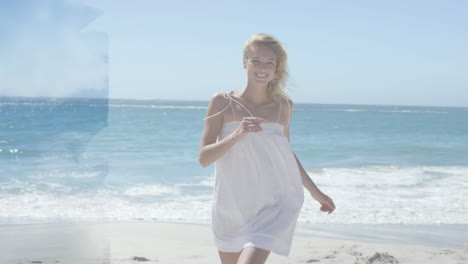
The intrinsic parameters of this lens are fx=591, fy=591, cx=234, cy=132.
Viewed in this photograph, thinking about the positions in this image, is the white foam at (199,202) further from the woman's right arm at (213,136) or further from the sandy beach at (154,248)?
the woman's right arm at (213,136)

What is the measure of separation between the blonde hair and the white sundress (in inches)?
7.2

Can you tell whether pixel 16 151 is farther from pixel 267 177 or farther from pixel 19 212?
pixel 267 177

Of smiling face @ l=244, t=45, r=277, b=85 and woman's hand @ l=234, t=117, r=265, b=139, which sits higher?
smiling face @ l=244, t=45, r=277, b=85

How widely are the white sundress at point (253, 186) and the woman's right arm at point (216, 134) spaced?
1.7 inches

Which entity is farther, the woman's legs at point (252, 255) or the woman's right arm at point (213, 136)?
the woman's right arm at point (213, 136)

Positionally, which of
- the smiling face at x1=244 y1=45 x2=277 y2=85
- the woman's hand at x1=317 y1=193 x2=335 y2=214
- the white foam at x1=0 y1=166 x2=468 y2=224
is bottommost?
the white foam at x1=0 y1=166 x2=468 y2=224

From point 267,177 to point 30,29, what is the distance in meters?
3.25

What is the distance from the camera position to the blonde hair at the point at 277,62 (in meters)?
3.00

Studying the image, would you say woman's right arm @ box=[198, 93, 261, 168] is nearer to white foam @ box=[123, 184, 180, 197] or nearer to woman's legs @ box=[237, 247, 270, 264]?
woman's legs @ box=[237, 247, 270, 264]

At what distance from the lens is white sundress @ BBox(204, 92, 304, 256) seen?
2939 millimetres

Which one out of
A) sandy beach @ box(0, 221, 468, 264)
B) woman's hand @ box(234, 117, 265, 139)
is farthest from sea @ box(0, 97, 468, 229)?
woman's hand @ box(234, 117, 265, 139)

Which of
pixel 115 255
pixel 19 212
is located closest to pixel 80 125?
pixel 19 212

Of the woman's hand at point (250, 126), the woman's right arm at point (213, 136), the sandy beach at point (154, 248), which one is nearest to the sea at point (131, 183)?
the sandy beach at point (154, 248)

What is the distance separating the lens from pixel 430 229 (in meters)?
7.88
